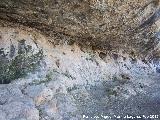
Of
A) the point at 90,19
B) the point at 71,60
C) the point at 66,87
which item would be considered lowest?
the point at 66,87

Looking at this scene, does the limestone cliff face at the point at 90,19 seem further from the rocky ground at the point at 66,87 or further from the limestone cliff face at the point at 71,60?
the rocky ground at the point at 66,87

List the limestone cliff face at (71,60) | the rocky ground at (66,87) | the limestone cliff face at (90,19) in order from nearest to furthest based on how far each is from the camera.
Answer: the rocky ground at (66,87)
the limestone cliff face at (71,60)
the limestone cliff face at (90,19)

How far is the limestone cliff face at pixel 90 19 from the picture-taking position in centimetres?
425

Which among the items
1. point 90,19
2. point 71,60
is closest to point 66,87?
point 71,60

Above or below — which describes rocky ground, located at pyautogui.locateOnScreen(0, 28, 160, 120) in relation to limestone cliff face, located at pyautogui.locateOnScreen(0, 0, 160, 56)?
below

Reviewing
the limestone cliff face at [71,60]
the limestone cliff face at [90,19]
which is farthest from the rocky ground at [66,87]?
the limestone cliff face at [90,19]

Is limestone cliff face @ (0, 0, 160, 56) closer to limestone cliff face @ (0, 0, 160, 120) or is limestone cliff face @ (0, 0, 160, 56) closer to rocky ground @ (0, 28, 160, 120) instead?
limestone cliff face @ (0, 0, 160, 120)

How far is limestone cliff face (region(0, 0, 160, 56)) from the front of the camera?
4.25 metres

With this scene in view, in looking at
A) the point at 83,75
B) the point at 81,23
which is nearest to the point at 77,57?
the point at 83,75

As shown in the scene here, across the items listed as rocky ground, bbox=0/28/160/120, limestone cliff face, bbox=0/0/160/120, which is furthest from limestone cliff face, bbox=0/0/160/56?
rocky ground, bbox=0/28/160/120

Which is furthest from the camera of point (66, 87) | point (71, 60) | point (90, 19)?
point (71, 60)

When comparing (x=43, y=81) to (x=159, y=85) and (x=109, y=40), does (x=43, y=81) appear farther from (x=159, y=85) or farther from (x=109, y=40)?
(x=159, y=85)

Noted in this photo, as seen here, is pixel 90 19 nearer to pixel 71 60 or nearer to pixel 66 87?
pixel 71 60

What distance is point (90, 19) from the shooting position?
4.82 meters
